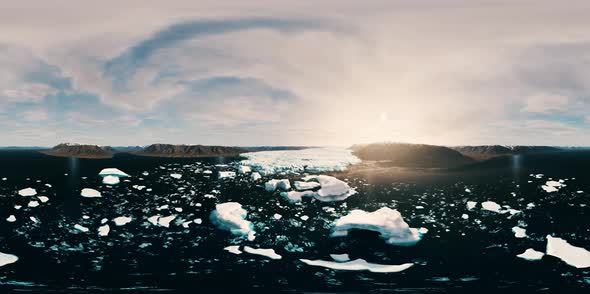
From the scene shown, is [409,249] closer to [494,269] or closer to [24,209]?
[494,269]

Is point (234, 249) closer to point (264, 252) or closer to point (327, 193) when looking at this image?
point (264, 252)

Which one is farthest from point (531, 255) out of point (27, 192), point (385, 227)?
point (27, 192)

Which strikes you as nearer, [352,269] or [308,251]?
[352,269]

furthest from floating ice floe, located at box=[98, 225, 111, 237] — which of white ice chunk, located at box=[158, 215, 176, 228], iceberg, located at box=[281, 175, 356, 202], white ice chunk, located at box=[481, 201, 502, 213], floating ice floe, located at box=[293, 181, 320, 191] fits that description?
white ice chunk, located at box=[481, 201, 502, 213]

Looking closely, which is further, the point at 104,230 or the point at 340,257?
the point at 104,230

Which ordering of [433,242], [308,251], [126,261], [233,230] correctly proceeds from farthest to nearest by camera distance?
1. [233,230]
2. [433,242]
3. [308,251]
4. [126,261]

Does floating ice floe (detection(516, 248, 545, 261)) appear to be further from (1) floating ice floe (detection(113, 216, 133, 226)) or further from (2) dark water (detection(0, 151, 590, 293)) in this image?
(1) floating ice floe (detection(113, 216, 133, 226))

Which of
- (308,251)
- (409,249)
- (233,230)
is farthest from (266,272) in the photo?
(409,249)
